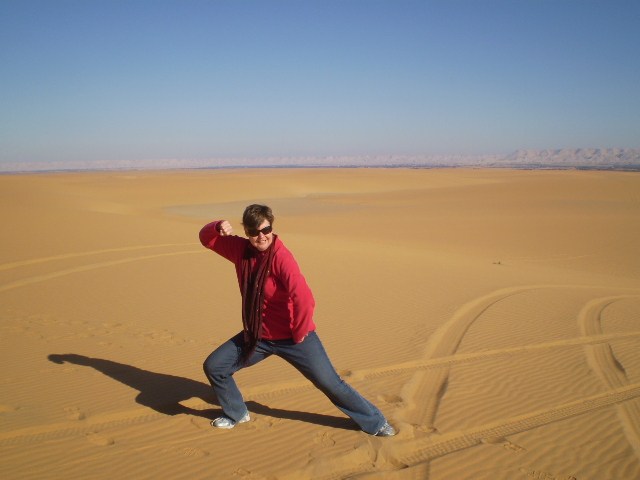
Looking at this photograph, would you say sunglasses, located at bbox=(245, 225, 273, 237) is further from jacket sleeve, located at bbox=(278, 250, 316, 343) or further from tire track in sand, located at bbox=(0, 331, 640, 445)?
tire track in sand, located at bbox=(0, 331, 640, 445)

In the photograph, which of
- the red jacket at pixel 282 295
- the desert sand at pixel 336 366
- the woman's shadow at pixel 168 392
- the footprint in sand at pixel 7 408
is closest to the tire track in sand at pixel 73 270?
the desert sand at pixel 336 366

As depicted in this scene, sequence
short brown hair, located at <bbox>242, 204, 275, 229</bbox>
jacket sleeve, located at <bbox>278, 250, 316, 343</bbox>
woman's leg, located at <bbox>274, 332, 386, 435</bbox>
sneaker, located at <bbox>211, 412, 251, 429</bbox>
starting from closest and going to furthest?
short brown hair, located at <bbox>242, 204, 275, 229</bbox> < jacket sleeve, located at <bbox>278, 250, 316, 343</bbox> < woman's leg, located at <bbox>274, 332, 386, 435</bbox> < sneaker, located at <bbox>211, 412, 251, 429</bbox>

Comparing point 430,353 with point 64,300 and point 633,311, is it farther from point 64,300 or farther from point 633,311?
point 64,300

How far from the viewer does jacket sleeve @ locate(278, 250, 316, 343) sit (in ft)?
10.6

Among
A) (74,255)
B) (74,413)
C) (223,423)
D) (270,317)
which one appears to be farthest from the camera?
(74,255)

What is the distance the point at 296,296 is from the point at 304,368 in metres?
0.64

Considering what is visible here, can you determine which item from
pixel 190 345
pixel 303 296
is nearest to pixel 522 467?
pixel 303 296

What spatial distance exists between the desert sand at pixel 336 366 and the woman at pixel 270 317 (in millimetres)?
431

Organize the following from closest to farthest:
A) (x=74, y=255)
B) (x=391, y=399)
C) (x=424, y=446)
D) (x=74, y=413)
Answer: (x=424, y=446) < (x=74, y=413) < (x=391, y=399) < (x=74, y=255)

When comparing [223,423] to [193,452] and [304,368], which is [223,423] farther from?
[304,368]

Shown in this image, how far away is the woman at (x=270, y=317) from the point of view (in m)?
3.23

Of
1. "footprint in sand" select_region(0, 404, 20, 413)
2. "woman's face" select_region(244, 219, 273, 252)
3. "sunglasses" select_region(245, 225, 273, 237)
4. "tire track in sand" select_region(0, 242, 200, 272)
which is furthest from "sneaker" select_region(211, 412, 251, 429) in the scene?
"tire track in sand" select_region(0, 242, 200, 272)

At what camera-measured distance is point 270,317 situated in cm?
339

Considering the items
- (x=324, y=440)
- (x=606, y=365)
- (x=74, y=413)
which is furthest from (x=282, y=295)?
(x=606, y=365)
